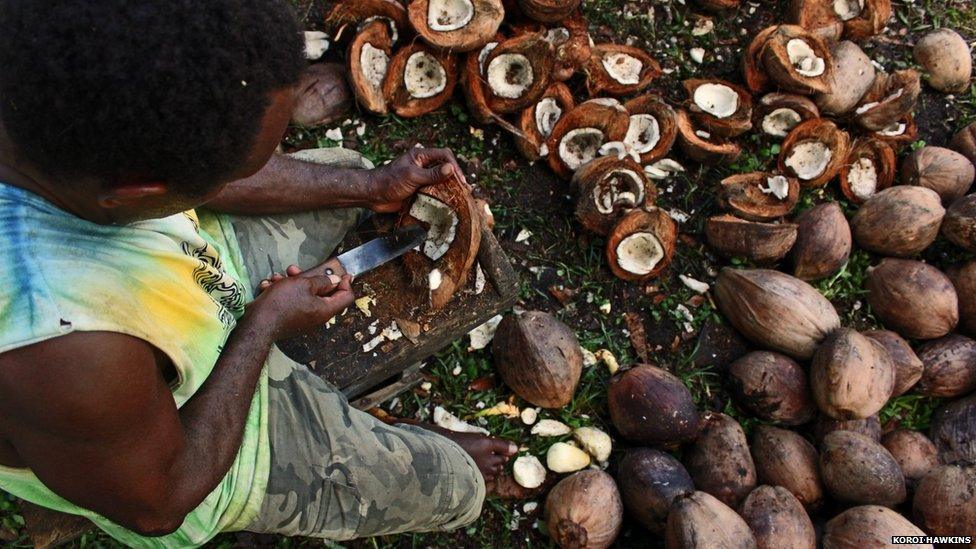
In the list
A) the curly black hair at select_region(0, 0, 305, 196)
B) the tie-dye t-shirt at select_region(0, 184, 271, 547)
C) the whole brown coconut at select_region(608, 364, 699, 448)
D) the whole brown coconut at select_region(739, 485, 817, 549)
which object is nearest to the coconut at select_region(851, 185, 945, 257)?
the whole brown coconut at select_region(608, 364, 699, 448)

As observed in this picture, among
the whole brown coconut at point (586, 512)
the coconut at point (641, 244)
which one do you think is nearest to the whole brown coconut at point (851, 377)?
the coconut at point (641, 244)

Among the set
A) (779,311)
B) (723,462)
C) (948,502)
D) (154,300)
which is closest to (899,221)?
(779,311)

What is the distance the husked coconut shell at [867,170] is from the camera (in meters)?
3.32

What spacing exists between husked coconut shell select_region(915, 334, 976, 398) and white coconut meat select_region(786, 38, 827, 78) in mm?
1322

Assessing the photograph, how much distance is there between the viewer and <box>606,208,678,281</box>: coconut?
2934 millimetres

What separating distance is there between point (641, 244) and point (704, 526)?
122 centimetres

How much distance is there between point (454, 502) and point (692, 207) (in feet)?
5.71

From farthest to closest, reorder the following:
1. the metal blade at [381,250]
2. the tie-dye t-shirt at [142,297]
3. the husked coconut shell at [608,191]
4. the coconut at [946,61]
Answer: the coconut at [946,61], the husked coconut shell at [608,191], the metal blade at [381,250], the tie-dye t-shirt at [142,297]

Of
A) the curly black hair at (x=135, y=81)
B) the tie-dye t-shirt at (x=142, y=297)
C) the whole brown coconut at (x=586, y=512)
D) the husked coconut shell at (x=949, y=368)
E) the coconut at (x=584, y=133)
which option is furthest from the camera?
the coconut at (x=584, y=133)

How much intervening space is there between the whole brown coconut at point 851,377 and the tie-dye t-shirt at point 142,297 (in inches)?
74.7

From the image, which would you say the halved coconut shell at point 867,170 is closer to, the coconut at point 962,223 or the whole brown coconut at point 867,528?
the coconut at point 962,223

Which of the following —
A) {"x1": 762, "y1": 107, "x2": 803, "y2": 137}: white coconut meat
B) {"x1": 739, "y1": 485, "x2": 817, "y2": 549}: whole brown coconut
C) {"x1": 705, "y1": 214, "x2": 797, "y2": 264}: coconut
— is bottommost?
{"x1": 739, "y1": 485, "x2": 817, "y2": 549}: whole brown coconut

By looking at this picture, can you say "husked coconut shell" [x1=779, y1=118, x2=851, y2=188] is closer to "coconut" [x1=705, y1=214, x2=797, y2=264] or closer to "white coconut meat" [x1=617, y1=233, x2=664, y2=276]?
"coconut" [x1=705, y1=214, x2=797, y2=264]

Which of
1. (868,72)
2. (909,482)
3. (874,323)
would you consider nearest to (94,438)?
(909,482)
